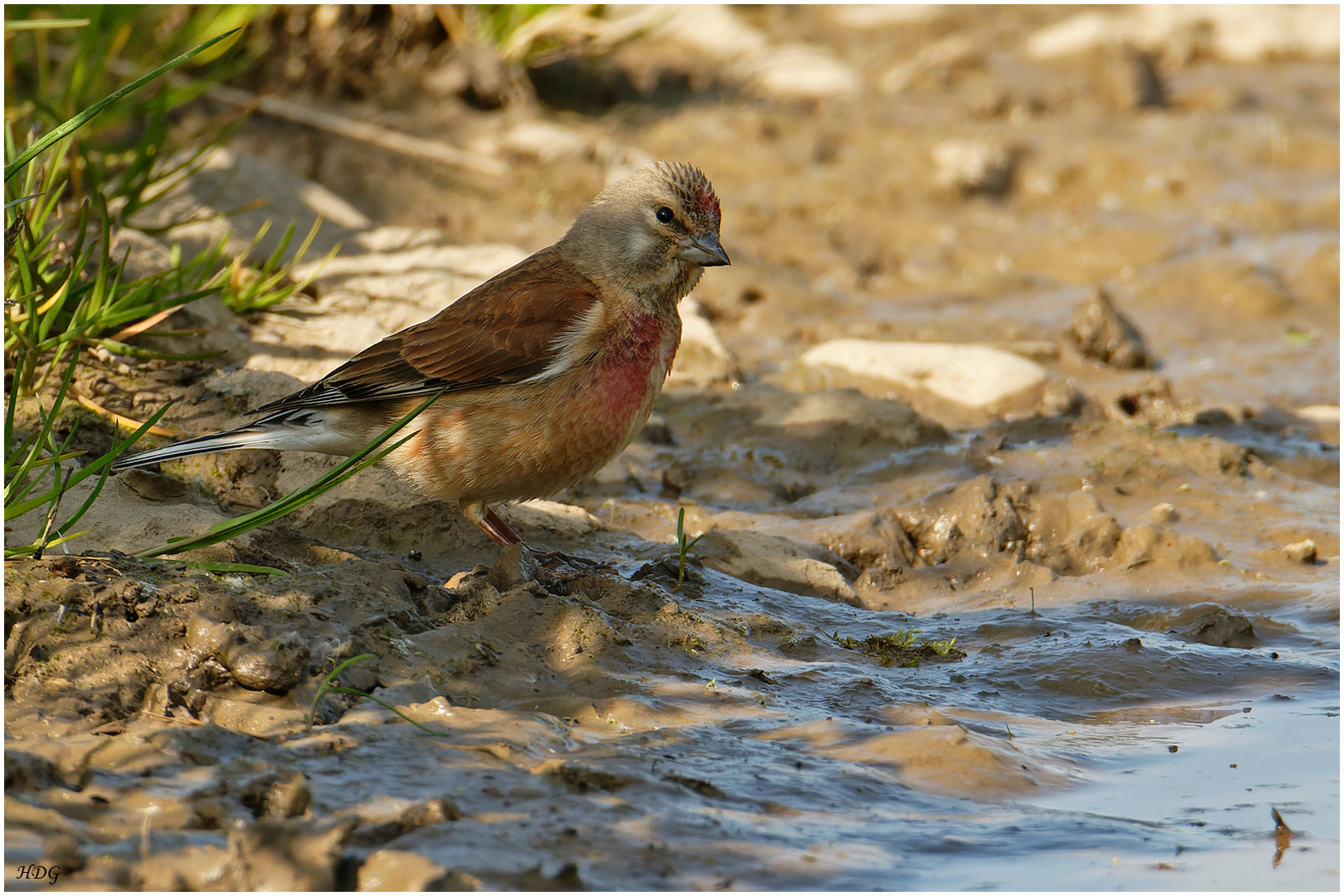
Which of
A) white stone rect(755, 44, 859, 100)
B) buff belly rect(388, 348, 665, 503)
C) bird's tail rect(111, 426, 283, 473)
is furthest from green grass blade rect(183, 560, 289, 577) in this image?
white stone rect(755, 44, 859, 100)

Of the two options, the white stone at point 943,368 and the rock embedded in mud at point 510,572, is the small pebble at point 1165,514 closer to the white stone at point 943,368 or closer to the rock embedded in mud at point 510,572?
the white stone at point 943,368

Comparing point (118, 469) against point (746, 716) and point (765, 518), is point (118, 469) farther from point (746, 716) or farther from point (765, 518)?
point (765, 518)

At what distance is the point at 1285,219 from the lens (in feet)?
28.2

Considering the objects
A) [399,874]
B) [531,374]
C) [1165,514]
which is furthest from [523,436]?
[1165,514]

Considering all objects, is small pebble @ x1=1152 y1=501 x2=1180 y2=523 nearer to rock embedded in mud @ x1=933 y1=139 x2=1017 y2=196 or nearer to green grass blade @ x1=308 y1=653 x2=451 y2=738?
green grass blade @ x1=308 y1=653 x2=451 y2=738

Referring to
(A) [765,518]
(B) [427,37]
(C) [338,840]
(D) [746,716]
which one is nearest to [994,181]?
(B) [427,37]

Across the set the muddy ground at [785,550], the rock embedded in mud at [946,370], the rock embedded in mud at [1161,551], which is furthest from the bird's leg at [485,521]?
the rock embedded in mud at [946,370]

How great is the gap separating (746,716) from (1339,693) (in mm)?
2074

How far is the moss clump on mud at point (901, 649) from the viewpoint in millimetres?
3979

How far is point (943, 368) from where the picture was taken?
Answer: 21.4 ft

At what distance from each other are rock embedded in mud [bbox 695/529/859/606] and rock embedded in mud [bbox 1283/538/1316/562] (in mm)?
1913

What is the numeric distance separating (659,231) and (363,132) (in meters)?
4.25

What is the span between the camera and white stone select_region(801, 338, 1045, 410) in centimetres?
643

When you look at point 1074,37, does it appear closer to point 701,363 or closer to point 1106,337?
point 1106,337
